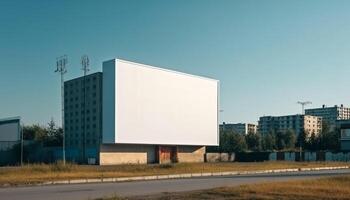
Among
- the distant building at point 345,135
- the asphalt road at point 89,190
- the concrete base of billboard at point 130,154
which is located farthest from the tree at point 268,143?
the asphalt road at point 89,190

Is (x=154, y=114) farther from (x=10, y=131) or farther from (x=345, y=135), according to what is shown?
(x=345, y=135)

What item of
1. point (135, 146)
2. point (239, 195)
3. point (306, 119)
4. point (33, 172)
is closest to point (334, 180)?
point (239, 195)

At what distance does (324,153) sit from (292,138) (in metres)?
49.5

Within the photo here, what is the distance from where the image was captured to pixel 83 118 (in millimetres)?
75875

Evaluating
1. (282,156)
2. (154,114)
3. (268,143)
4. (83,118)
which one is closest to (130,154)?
(154,114)

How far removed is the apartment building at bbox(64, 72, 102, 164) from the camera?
7250 cm

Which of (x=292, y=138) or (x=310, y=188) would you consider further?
(x=292, y=138)

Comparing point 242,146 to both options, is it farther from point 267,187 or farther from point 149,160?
point 267,187

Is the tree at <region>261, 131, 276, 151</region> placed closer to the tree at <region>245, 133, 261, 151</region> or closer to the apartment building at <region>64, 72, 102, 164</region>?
the tree at <region>245, 133, 261, 151</region>

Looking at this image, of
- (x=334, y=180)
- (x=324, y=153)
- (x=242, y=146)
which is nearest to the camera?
(x=334, y=180)

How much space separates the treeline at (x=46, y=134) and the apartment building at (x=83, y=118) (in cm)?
861

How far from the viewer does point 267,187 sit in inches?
802

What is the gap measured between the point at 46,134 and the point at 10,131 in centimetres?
2045

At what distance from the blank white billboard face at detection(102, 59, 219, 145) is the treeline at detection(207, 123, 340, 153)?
23.6 meters
